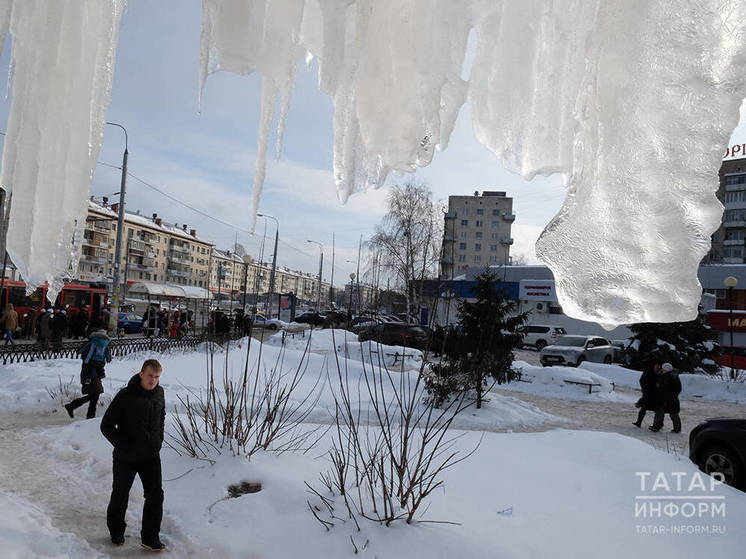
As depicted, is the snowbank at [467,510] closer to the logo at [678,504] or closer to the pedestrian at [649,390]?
the logo at [678,504]

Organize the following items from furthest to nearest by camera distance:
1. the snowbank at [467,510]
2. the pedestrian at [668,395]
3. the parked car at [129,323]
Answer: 1. the parked car at [129,323]
2. the pedestrian at [668,395]
3. the snowbank at [467,510]

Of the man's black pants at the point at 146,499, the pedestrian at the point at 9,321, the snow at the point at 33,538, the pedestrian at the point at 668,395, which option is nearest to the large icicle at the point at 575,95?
the man's black pants at the point at 146,499

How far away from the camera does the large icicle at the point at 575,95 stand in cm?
97

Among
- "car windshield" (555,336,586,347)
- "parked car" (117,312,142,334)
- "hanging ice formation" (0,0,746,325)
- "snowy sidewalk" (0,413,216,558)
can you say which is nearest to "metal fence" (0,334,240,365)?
"snowy sidewalk" (0,413,216,558)

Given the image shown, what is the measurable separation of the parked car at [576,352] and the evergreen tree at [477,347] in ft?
34.4

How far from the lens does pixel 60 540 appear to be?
392 cm

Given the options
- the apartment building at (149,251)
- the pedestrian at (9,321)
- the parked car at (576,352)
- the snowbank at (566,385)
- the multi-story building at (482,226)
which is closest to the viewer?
the snowbank at (566,385)

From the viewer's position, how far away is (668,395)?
32.7ft

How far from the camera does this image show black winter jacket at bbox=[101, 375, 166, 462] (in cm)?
411

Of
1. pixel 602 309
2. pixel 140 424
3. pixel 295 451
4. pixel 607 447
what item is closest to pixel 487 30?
pixel 602 309

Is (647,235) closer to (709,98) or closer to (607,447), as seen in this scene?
(709,98)

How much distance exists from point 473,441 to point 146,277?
252ft

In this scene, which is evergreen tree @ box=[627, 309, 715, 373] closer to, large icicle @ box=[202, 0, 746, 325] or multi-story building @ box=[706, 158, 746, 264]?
large icicle @ box=[202, 0, 746, 325]

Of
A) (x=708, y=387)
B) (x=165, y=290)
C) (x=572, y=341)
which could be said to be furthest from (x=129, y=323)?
(x=708, y=387)
